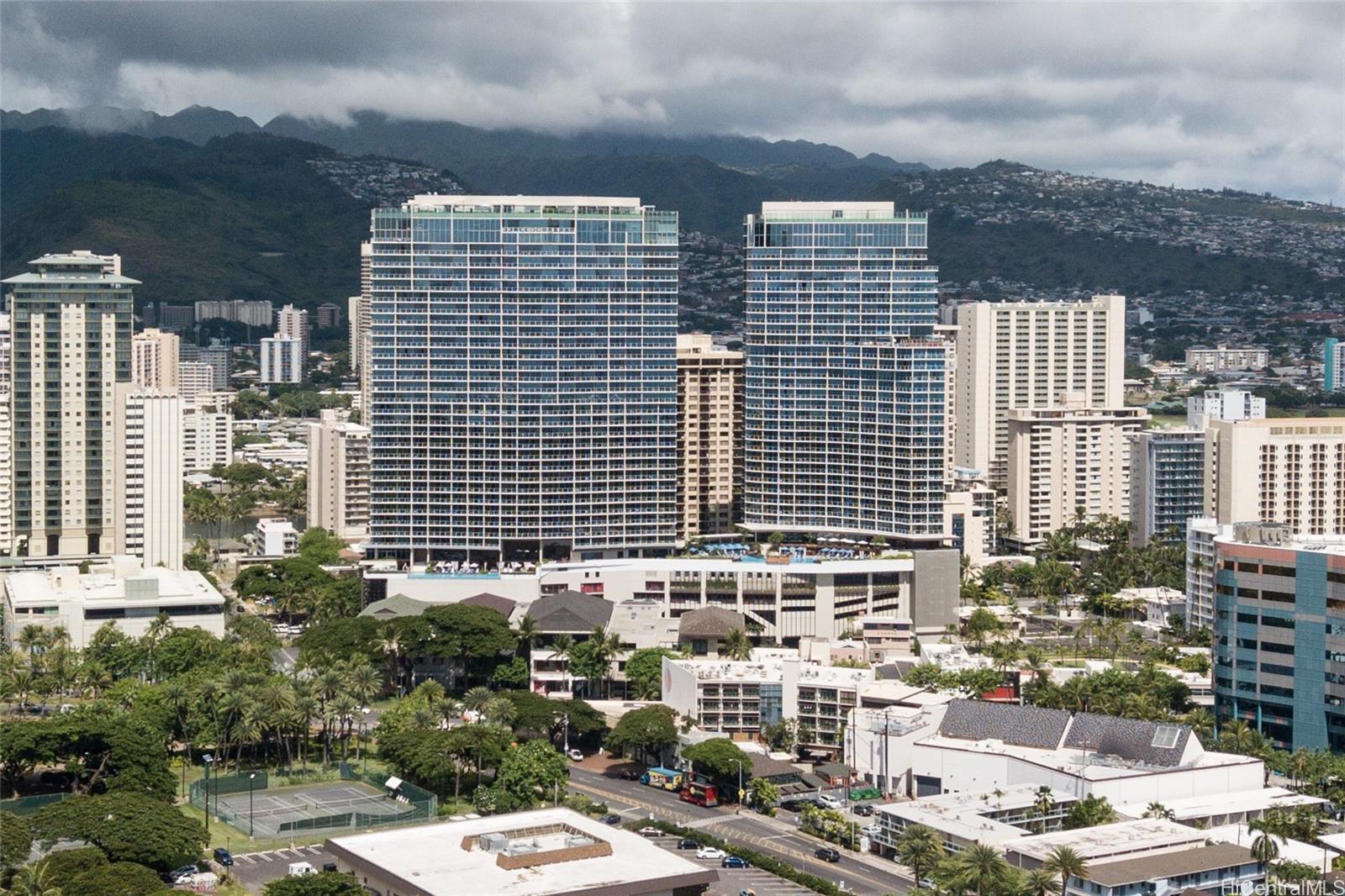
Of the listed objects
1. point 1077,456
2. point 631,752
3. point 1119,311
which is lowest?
point 631,752

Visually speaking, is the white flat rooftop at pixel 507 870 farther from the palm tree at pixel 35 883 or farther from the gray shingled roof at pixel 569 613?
the gray shingled roof at pixel 569 613

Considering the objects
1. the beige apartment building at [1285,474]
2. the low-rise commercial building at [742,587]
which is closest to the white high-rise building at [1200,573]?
the low-rise commercial building at [742,587]

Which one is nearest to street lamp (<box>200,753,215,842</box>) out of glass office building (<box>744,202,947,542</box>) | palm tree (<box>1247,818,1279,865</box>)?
palm tree (<box>1247,818,1279,865</box>)

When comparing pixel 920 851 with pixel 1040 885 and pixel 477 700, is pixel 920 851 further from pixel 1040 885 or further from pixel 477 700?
pixel 477 700

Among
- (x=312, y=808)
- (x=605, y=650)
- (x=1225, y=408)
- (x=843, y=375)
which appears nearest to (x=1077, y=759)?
(x=605, y=650)

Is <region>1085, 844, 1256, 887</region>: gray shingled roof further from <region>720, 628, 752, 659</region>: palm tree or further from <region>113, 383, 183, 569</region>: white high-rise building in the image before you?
<region>113, 383, 183, 569</region>: white high-rise building

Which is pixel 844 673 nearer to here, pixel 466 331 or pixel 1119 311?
pixel 466 331

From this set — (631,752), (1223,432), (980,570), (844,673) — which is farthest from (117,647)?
(1223,432)
